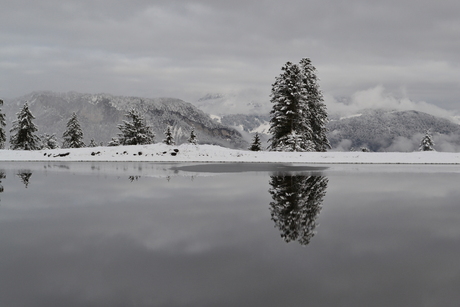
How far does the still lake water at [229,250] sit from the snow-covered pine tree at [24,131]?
5019 cm

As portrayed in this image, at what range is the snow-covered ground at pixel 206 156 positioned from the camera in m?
28.0

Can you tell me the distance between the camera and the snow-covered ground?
92.0 feet

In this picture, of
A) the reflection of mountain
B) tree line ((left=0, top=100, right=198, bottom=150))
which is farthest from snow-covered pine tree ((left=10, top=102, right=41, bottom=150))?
the reflection of mountain

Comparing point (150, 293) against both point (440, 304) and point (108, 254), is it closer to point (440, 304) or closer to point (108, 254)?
point (108, 254)

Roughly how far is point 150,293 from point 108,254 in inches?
62.8

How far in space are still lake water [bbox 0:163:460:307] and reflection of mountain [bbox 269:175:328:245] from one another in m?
0.04

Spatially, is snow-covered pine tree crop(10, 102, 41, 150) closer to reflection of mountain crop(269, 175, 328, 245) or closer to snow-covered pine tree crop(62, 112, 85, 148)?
snow-covered pine tree crop(62, 112, 85, 148)

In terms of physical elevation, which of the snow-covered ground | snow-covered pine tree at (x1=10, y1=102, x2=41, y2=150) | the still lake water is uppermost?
snow-covered pine tree at (x1=10, y1=102, x2=41, y2=150)

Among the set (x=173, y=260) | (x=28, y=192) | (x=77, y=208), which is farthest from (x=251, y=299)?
(x=28, y=192)

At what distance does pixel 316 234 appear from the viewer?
6.58m

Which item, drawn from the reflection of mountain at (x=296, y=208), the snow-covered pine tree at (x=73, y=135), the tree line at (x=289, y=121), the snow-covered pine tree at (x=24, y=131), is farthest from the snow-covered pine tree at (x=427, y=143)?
the snow-covered pine tree at (x=24, y=131)

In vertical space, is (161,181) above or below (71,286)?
above

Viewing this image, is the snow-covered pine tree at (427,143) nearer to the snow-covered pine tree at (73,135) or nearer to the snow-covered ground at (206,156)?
the snow-covered ground at (206,156)

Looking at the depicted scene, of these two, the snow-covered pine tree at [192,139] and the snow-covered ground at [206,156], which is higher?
the snow-covered pine tree at [192,139]
